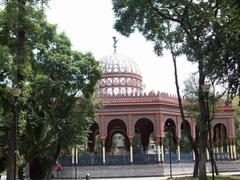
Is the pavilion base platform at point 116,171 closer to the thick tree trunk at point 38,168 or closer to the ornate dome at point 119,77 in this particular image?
the thick tree trunk at point 38,168

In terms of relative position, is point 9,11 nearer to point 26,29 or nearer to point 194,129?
point 26,29

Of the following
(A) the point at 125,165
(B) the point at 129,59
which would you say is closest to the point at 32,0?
(A) the point at 125,165

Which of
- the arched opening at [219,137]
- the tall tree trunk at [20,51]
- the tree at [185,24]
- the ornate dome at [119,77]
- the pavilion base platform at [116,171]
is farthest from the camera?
the arched opening at [219,137]

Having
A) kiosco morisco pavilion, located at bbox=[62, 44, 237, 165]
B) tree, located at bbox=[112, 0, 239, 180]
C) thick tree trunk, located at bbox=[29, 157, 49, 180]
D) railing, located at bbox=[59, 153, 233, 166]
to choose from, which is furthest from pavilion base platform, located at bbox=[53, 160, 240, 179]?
tree, located at bbox=[112, 0, 239, 180]

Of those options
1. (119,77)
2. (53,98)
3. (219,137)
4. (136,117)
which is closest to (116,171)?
(136,117)

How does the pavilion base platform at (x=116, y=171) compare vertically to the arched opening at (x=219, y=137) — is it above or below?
below

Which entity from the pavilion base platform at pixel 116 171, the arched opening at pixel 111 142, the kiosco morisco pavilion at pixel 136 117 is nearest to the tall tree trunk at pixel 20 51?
the kiosco morisco pavilion at pixel 136 117

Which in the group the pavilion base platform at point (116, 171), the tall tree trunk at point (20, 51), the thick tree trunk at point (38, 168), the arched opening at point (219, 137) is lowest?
the pavilion base platform at point (116, 171)

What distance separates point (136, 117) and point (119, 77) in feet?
25.5

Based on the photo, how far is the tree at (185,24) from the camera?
19.6m

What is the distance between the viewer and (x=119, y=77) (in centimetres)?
4572

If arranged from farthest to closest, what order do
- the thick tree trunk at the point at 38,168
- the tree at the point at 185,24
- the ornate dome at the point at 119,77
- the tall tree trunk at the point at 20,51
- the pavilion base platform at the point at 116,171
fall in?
A: the ornate dome at the point at 119,77, the pavilion base platform at the point at 116,171, the thick tree trunk at the point at 38,168, the tree at the point at 185,24, the tall tree trunk at the point at 20,51

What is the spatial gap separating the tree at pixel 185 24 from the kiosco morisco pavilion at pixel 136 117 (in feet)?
32.3

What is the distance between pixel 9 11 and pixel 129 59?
34.0 meters
